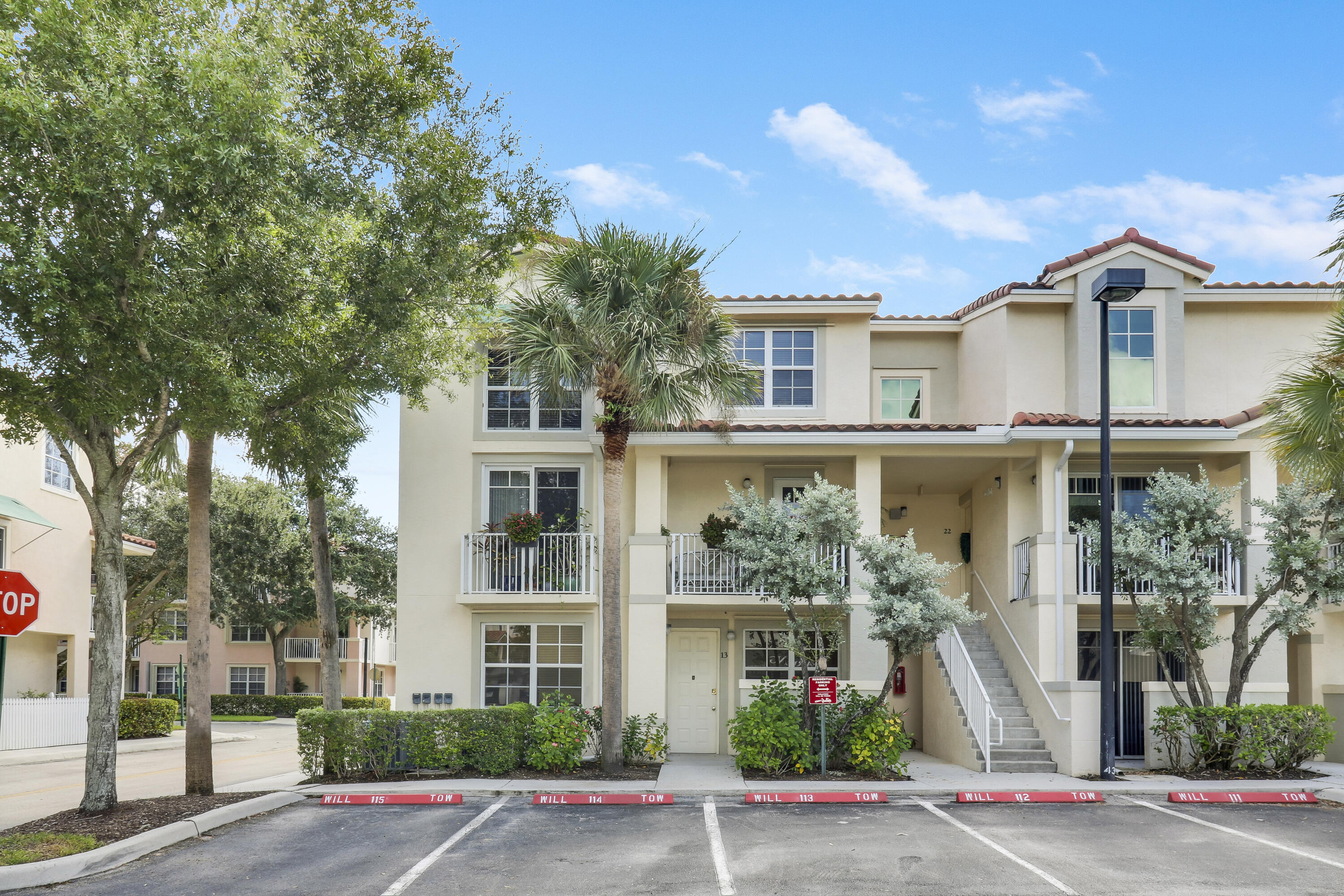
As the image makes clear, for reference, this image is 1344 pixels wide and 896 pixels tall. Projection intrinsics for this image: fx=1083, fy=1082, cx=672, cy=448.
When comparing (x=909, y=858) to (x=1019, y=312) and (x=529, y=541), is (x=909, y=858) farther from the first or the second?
(x=1019, y=312)

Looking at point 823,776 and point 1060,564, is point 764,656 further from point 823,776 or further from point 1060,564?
point 1060,564

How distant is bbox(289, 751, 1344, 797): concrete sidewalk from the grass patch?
13.4ft

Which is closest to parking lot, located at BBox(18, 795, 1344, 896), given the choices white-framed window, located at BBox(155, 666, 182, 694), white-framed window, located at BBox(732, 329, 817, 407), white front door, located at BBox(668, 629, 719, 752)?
white front door, located at BBox(668, 629, 719, 752)

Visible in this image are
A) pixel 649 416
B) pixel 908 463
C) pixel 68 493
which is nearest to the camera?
pixel 649 416

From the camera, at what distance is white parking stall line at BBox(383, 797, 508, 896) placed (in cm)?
930

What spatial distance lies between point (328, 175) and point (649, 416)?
553 centimetres

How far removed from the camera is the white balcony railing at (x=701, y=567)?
18516 millimetres

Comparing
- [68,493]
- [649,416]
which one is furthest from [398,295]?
[68,493]

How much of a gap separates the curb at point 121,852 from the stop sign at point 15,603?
211 centimetres

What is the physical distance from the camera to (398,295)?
45.7 feet

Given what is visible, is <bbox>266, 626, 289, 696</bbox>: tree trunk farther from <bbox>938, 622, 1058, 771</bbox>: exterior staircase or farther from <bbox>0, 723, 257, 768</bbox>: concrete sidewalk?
<bbox>938, 622, 1058, 771</bbox>: exterior staircase

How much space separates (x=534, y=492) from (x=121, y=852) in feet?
33.1

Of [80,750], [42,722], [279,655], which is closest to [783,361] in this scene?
[80,750]

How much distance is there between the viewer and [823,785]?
14.9 meters
